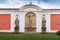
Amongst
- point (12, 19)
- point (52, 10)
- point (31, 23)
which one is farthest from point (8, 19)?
point (52, 10)

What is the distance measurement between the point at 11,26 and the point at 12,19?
2.12 ft

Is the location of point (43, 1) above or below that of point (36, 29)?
above

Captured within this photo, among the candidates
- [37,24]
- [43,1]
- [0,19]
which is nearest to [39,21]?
[37,24]

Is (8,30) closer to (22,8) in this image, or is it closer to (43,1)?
(22,8)

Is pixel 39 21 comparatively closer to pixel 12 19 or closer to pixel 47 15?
pixel 47 15

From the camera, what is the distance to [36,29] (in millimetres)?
25141

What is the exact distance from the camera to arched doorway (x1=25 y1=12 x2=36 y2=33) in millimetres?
25194

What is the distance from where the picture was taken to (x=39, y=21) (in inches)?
996

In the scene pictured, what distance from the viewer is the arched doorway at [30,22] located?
25194 millimetres

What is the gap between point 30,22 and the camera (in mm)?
25328

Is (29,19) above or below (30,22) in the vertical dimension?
above

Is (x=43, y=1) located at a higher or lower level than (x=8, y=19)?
higher

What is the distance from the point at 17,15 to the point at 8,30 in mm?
1584

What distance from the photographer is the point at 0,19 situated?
2547 cm
